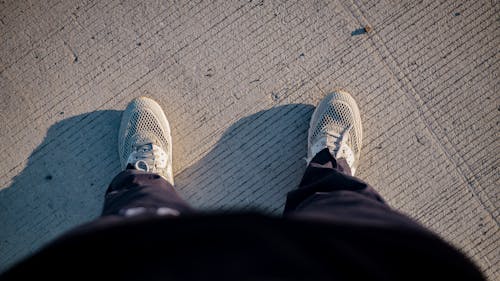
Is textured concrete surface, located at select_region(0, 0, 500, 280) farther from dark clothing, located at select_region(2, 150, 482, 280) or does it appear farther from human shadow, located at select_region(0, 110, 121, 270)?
dark clothing, located at select_region(2, 150, 482, 280)

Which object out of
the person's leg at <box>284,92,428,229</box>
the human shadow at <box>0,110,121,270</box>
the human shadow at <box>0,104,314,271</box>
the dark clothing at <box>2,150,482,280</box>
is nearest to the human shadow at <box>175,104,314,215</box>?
the human shadow at <box>0,104,314,271</box>

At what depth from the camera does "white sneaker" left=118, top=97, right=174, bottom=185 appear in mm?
2082

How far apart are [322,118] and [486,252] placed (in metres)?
1.31

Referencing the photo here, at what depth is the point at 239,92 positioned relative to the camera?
2137 mm

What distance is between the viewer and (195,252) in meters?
0.96

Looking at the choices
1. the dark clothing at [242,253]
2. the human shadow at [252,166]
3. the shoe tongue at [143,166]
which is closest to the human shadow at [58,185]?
the shoe tongue at [143,166]

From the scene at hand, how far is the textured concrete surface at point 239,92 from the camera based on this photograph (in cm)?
211

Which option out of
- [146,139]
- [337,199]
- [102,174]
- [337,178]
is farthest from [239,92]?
[102,174]

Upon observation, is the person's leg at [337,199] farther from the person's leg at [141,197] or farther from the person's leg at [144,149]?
the person's leg at [144,149]

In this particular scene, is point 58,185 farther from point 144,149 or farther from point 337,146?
point 337,146

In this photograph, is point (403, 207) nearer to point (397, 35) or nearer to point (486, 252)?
point (486, 252)

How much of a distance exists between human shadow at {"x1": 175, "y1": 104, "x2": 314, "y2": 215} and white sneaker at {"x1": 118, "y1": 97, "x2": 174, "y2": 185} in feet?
0.55

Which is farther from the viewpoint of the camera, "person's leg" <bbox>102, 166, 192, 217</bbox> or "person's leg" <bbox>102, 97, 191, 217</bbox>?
"person's leg" <bbox>102, 97, 191, 217</bbox>

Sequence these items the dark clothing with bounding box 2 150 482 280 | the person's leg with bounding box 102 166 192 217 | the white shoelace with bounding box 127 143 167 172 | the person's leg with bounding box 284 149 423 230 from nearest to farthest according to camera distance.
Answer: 1. the dark clothing with bounding box 2 150 482 280
2. the person's leg with bounding box 284 149 423 230
3. the person's leg with bounding box 102 166 192 217
4. the white shoelace with bounding box 127 143 167 172
